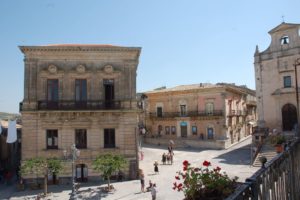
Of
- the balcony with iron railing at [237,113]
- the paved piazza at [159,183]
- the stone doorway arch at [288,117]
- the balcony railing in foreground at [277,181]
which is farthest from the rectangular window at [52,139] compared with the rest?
the balcony with iron railing at [237,113]

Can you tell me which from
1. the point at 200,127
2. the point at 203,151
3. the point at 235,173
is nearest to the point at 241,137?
the point at 200,127

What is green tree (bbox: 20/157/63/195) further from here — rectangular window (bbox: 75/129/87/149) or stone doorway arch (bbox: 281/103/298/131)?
stone doorway arch (bbox: 281/103/298/131)

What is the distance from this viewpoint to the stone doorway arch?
3023cm

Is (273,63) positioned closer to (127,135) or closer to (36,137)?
A: (127,135)

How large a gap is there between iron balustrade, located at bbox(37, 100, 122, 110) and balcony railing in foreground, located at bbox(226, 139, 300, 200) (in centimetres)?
1910

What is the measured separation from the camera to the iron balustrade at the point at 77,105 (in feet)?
76.4

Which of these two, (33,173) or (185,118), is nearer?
(33,173)

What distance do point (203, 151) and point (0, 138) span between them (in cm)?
2368

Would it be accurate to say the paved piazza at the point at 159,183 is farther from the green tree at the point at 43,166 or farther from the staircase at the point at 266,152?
the green tree at the point at 43,166

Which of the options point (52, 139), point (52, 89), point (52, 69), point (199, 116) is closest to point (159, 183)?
point (52, 139)

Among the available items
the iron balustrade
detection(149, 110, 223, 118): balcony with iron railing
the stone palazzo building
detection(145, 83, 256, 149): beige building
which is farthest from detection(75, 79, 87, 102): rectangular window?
detection(149, 110, 223, 118): balcony with iron railing

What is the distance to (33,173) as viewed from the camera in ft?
74.3

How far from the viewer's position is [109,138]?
2395cm

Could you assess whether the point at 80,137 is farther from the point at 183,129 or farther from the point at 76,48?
the point at 183,129
